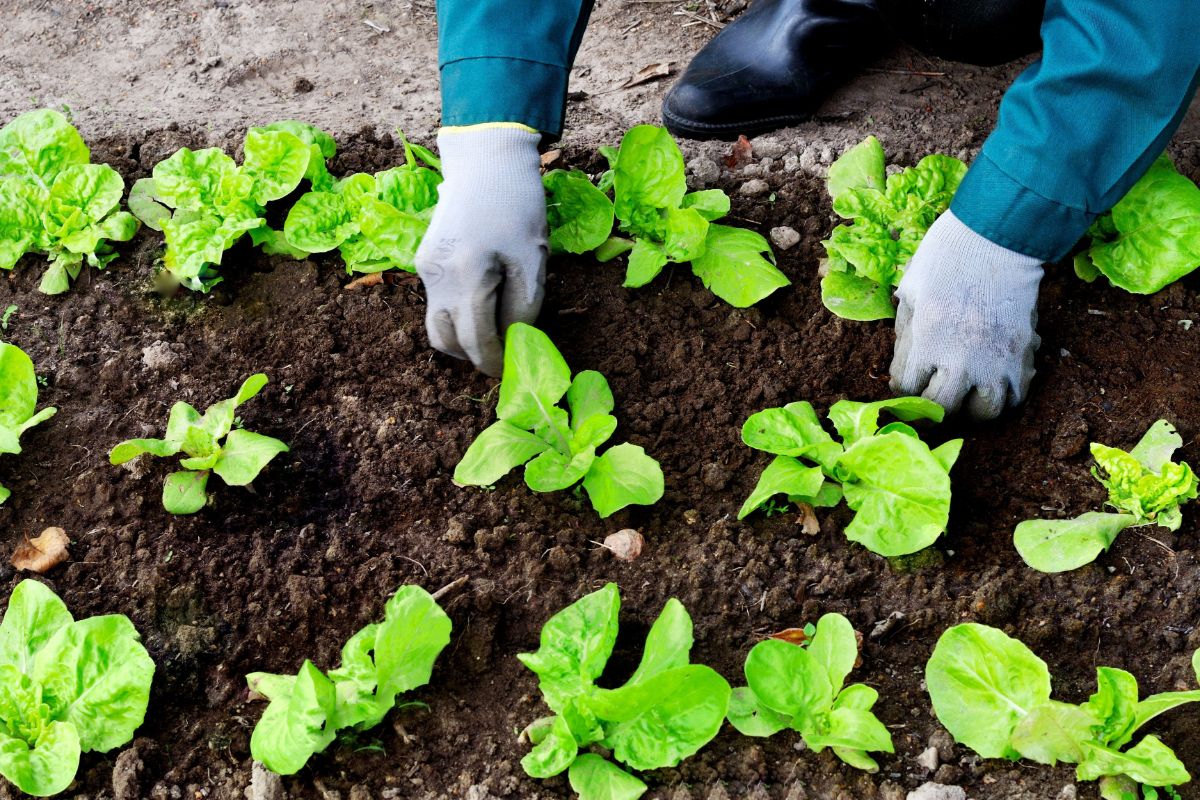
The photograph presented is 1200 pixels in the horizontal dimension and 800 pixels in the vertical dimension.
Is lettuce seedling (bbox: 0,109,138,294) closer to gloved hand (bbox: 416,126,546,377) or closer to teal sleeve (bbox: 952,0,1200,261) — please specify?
gloved hand (bbox: 416,126,546,377)

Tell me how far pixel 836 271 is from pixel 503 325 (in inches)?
27.9

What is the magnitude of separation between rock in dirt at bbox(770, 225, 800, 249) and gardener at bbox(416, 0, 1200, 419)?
35cm

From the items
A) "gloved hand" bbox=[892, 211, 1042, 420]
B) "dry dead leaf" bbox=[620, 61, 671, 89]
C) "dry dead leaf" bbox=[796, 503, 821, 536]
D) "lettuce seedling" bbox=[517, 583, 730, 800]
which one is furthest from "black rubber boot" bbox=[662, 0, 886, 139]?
"lettuce seedling" bbox=[517, 583, 730, 800]

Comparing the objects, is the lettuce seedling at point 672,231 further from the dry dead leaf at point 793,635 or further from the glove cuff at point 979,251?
the dry dead leaf at point 793,635

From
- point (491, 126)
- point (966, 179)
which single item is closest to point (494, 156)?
point (491, 126)

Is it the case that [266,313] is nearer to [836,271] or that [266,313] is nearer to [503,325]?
[503,325]

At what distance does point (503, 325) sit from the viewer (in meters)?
2.15

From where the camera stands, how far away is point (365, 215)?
7.32ft

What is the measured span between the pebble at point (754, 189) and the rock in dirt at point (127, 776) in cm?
172

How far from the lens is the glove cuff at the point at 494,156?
2088 millimetres

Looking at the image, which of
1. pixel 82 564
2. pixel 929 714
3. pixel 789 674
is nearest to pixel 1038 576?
pixel 929 714

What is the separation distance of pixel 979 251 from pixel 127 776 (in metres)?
1.70

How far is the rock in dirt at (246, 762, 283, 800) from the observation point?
160 centimetres

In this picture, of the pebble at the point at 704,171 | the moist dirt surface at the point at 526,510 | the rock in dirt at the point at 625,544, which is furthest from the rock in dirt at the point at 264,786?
the pebble at the point at 704,171
